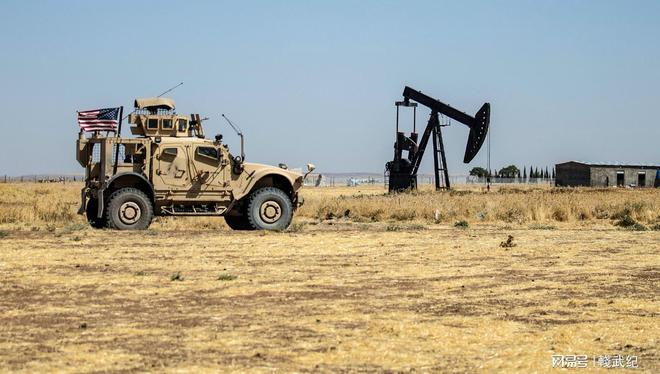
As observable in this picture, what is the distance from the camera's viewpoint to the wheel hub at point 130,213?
2386 centimetres

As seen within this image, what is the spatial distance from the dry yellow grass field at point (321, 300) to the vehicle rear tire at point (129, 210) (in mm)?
716

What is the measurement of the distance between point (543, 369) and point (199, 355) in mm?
2957

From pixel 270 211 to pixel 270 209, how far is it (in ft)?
0.17

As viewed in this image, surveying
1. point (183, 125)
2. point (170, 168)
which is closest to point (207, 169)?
point (170, 168)

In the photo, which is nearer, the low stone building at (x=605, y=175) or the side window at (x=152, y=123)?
the side window at (x=152, y=123)

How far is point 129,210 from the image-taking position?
23.9 metres

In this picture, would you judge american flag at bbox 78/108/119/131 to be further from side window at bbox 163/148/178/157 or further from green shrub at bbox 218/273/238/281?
green shrub at bbox 218/273/238/281

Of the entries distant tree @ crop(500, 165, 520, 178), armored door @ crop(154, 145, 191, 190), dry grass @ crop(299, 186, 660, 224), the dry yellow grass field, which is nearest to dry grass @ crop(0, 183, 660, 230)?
dry grass @ crop(299, 186, 660, 224)

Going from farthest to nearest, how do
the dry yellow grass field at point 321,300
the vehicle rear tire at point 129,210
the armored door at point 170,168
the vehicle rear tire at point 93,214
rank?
the vehicle rear tire at point 93,214
the armored door at point 170,168
the vehicle rear tire at point 129,210
the dry yellow grass field at point 321,300

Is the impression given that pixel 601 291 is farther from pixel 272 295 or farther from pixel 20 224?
pixel 20 224

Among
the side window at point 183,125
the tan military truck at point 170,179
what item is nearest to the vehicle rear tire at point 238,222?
the tan military truck at point 170,179

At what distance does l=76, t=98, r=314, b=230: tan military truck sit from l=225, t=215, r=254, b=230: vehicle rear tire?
63mm

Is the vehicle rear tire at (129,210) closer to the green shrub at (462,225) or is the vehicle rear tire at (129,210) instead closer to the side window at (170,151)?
the side window at (170,151)


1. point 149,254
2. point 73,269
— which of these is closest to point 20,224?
point 149,254
